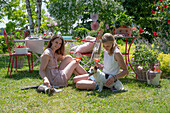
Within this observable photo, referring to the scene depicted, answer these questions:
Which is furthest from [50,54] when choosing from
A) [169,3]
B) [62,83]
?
[169,3]

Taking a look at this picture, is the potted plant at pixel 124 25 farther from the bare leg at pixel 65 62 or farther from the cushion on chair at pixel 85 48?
the bare leg at pixel 65 62

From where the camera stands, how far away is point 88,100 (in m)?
3.31

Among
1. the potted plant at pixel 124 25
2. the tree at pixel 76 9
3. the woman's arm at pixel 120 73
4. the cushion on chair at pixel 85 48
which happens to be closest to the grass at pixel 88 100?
the woman's arm at pixel 120 73

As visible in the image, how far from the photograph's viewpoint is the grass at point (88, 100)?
295 centimetres

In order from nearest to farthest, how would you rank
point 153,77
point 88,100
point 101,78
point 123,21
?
point 88,100 → point 101,78 → point 153,77 → point 123,21

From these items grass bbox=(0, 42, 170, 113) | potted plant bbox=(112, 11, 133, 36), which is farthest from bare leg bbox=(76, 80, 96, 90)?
potted plant bbox=(112, 11, 133, 36)

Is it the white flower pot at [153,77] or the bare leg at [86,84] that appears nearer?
the bare leg at [86,84]

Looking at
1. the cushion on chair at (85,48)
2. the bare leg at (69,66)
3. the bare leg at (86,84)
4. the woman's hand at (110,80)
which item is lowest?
the bare leg at (86,84)

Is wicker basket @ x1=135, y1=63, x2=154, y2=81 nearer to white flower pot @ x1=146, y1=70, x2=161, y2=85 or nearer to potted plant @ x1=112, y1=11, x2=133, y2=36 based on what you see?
white flower pot @ x1=146, y1=70, x2=161, y2=85

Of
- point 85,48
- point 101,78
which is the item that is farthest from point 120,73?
point 85,48

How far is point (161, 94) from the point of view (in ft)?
12.0

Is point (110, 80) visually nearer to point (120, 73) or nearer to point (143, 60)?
point (120, 73)

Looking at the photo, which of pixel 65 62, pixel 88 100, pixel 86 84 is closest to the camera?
pixel 88 100

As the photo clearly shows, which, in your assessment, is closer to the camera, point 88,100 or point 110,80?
point 88,100
